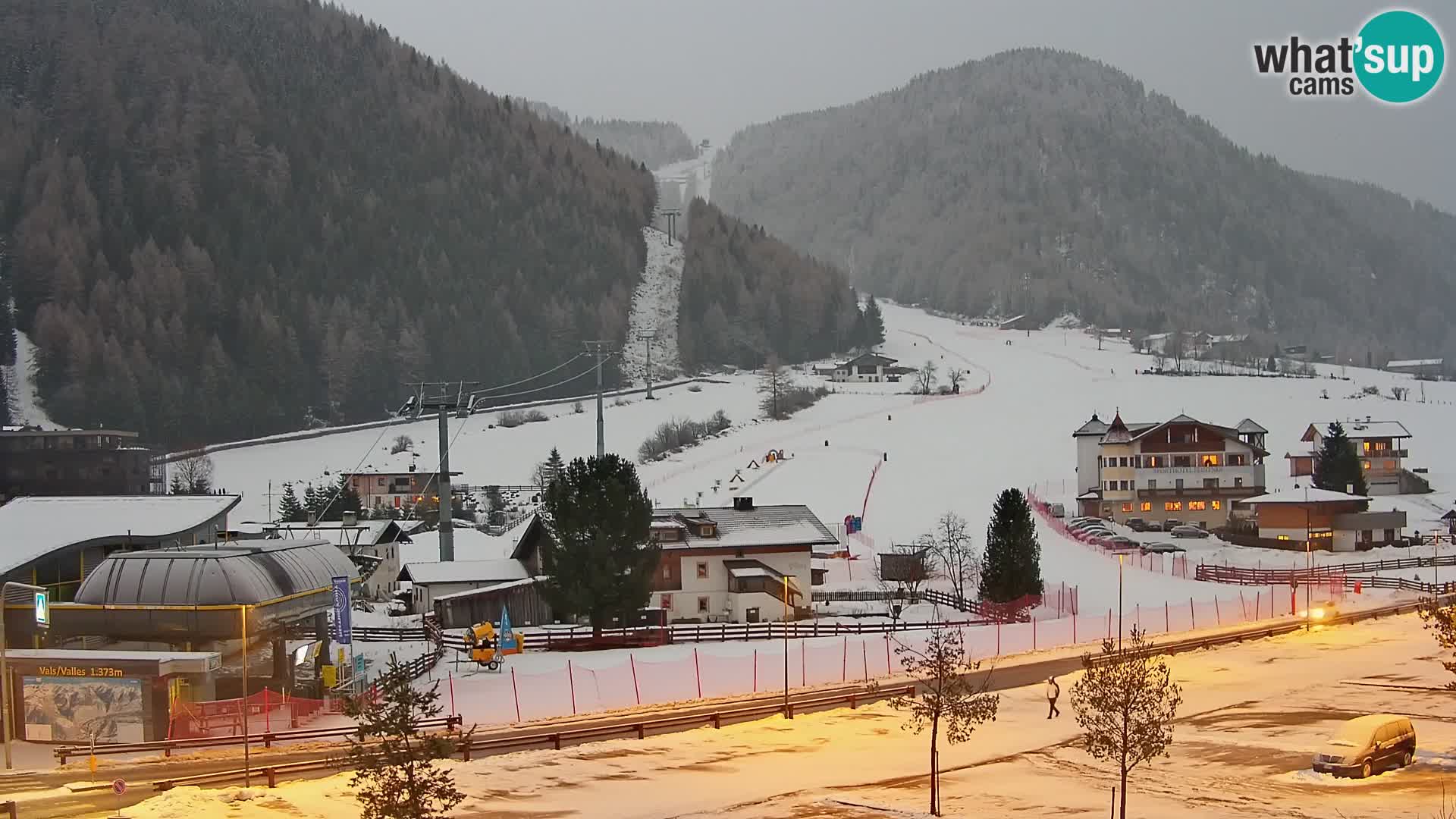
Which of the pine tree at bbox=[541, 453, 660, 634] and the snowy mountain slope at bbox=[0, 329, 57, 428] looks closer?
A: the pine tree at bbox=[541, 453, 660, 634]

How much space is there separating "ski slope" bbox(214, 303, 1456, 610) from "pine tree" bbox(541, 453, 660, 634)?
1719 centimetres

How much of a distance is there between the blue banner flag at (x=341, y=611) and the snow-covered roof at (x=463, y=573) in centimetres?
1338

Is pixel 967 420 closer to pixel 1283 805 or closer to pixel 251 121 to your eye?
pixel 1283 805

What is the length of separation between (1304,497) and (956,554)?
18865 mm

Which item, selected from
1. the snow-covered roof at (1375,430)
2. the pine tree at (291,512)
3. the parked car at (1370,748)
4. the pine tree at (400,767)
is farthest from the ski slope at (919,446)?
the pine tree at (400,767)

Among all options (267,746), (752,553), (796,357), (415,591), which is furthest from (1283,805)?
(796,357)

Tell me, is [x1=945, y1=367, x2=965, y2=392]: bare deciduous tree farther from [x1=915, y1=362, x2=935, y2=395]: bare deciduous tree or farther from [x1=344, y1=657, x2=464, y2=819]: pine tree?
[x1=344, y1=657, x2=464, y2=819]: pine tree

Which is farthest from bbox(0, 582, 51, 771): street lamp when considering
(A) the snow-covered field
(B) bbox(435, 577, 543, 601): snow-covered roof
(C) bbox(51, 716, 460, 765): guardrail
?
(B) bbox(435, 577, 543, 601): snow-covered roof

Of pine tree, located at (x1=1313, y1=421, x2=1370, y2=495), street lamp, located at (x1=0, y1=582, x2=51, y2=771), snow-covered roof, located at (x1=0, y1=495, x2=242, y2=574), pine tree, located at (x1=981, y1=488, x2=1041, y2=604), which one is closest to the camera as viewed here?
street lamp, located at (x1=0, y1=582, x2=51, y2=771)

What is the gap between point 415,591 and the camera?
55875mm

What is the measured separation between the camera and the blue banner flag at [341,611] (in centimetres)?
4050

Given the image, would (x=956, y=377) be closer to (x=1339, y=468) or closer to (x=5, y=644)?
(x=1339, y=468)

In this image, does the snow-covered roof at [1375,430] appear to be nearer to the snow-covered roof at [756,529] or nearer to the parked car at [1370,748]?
the snow-covered roof at [756,529]

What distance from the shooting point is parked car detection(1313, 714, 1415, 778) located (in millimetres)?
28500
